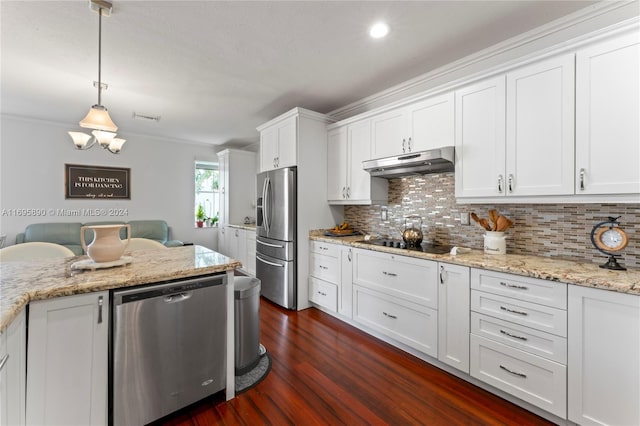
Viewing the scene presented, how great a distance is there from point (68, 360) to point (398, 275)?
2.23 meters

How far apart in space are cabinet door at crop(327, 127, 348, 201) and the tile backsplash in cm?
53

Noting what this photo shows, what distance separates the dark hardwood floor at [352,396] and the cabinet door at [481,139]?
146 centimetres

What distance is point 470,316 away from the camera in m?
1.94

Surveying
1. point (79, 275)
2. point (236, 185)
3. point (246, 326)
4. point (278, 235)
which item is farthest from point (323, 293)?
point (236, 185)

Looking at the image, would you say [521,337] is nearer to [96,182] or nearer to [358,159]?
[358,159]

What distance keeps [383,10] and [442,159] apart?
118 centimetres

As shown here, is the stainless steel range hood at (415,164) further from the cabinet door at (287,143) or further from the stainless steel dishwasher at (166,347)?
the stainless steel dishwasher at (166,347)

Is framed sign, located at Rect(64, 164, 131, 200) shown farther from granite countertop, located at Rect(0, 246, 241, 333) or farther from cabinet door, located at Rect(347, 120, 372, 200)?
cabinet door, located at Rect(347, 120, 372, 200)

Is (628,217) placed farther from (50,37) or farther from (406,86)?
(50,37)

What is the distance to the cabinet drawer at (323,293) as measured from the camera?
3100 mm

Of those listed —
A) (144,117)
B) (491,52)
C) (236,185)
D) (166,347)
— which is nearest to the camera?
(166,347)

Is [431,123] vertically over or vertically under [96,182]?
over

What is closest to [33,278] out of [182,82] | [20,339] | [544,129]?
[20,339]

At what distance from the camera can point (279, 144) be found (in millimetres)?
3586
